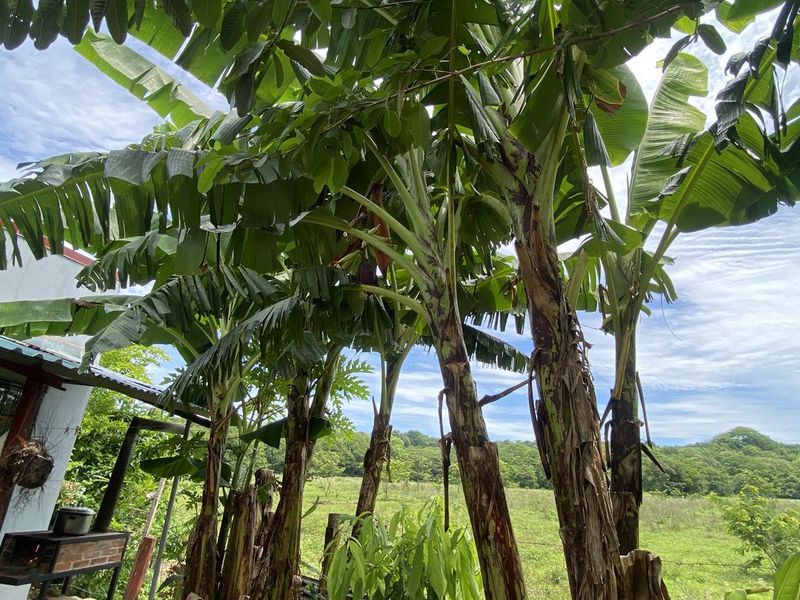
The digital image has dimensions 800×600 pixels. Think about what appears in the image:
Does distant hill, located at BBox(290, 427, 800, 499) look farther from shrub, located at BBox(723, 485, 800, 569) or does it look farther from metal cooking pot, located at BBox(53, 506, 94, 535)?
metal cooking pot, located at BBox(53, 506, 94, 535)

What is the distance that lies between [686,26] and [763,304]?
3529 millimetres

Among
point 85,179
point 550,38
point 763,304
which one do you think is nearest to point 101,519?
point 85,179

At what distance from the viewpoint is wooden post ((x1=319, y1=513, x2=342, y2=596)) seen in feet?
9.14

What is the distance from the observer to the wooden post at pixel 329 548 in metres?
2.79

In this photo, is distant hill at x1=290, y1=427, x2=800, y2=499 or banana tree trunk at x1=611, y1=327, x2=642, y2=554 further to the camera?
distant hill at x1=290, y1=427, x2=800, y2=499

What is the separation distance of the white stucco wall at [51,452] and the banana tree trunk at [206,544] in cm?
170

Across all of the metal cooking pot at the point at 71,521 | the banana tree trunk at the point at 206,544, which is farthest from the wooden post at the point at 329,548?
the metal cooking pot at the point at 71,521

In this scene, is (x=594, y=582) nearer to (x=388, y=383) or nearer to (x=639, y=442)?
(x=639, y=442)

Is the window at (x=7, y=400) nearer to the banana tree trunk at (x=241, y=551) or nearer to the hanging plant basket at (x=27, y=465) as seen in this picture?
the hanging plant basket at (x=27, y=465)

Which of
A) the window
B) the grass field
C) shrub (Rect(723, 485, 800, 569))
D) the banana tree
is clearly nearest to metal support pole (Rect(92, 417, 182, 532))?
the window

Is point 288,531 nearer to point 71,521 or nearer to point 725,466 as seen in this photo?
point 71,521

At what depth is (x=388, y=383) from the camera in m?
3.18

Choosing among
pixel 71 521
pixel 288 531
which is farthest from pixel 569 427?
pixel 71 521

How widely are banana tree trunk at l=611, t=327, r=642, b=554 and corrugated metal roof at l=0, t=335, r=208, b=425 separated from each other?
9.01ft
